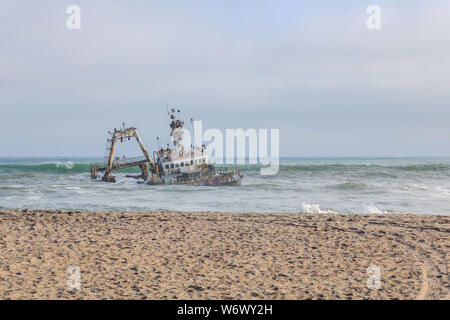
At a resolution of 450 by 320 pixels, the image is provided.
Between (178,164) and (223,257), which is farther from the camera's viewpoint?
(178,164)

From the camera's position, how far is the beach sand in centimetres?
595

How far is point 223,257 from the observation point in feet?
25.7

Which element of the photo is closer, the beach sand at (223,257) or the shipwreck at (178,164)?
the beach sand at (223,257)

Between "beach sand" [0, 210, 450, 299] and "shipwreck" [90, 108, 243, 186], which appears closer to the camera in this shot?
"beach sand" [0, 210, 450, 299]

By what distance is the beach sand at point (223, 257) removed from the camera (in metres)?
5.95

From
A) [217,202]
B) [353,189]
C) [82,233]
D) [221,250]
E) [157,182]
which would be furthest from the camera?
[157,182]

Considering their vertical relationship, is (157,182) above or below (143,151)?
below
